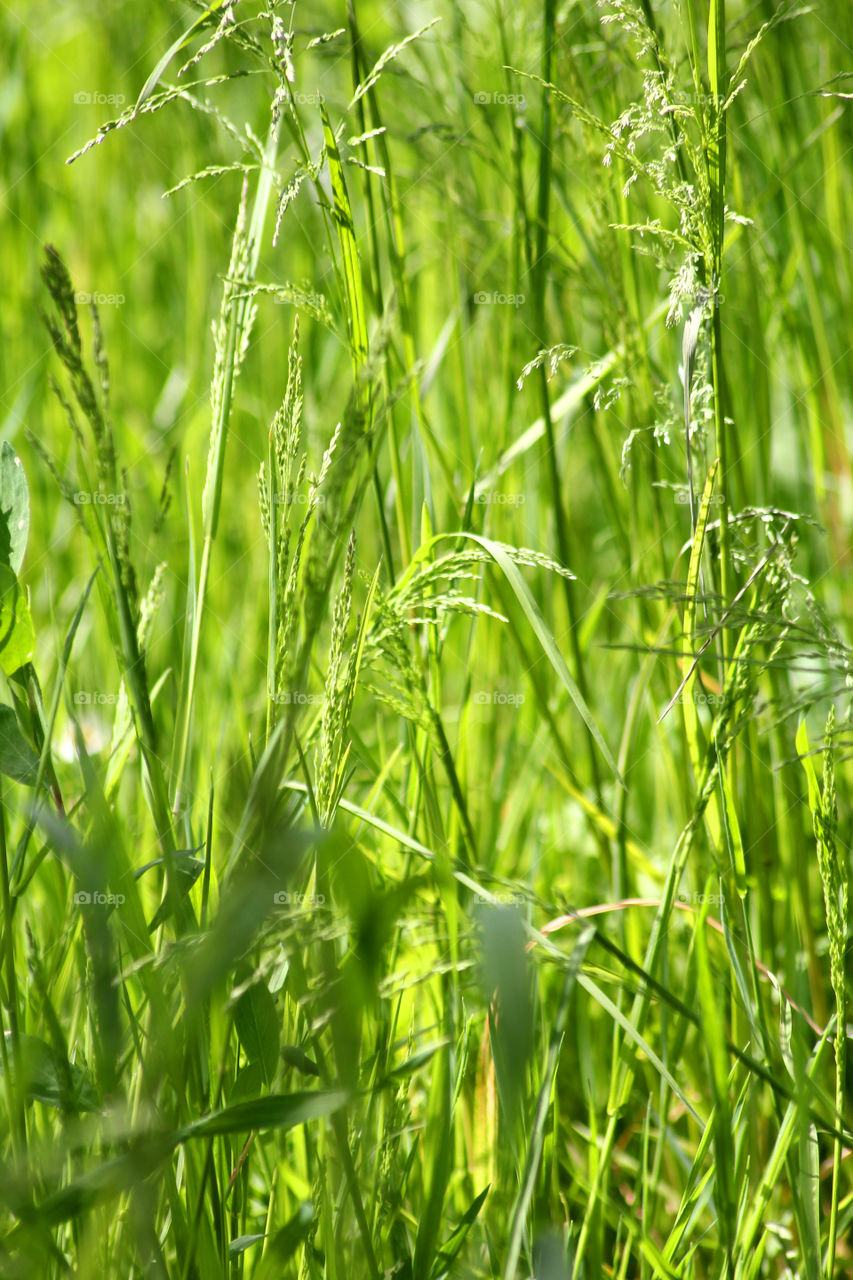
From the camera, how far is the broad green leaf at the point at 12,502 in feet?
1.80

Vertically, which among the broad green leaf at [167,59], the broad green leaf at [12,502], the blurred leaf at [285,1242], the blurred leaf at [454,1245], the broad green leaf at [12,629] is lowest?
the blurred leaf at [454,1245]

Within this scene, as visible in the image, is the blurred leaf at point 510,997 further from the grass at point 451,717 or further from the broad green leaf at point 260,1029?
the broad green leaf at point 260,1029

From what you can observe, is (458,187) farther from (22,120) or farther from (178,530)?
(22,120)

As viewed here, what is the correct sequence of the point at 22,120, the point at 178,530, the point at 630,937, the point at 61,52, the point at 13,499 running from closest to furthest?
the point at 13,499
the point at 630,937
the point at 178,530
the point at 22,120
the point at 61,52

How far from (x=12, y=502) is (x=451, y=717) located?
93 cm

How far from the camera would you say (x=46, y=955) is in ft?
2.08

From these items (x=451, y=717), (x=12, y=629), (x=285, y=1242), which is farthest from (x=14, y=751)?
(x=451, y=717)

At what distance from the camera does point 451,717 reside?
1.42 metres

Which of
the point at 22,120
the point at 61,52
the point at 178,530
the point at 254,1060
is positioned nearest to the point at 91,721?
the point at 254,1060

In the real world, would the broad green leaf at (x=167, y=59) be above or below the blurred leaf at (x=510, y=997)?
above

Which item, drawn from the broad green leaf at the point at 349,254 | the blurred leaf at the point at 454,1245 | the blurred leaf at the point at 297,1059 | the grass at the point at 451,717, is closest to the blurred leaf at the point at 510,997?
the grass at the point at 451,717

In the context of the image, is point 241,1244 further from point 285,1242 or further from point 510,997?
point 510,997

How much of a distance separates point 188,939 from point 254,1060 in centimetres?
18

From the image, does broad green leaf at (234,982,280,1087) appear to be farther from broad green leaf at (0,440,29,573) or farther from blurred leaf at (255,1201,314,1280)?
broad green leaf at (0,440,29,573)
